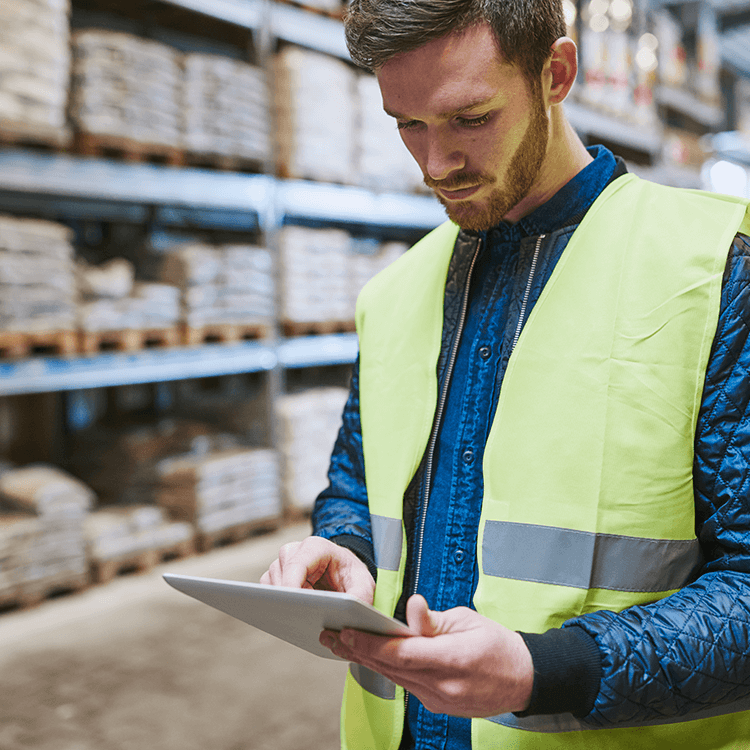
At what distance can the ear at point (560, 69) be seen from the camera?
4.24ft

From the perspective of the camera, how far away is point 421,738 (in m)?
1.29

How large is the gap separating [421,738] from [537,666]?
0.39m

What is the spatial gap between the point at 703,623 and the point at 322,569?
0.65m

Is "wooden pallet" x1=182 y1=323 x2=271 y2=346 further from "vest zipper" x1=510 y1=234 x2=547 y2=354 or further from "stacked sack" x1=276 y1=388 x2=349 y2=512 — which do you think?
"vest zipper" x1=510 y1=234 x2=547 y2=354

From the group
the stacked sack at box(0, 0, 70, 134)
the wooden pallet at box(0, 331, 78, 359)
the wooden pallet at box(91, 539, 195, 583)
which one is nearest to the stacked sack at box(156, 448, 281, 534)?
the wooden pallet at box(91, 539, 195, 583)

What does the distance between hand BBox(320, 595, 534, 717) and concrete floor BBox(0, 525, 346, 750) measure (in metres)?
2.00

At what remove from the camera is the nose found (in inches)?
51.9

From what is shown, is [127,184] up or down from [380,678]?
up

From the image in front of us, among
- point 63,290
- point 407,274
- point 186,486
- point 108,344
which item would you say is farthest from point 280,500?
point 407,274

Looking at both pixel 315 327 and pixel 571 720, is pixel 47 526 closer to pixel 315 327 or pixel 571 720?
pixel 315 327

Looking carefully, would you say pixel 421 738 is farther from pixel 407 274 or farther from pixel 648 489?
pixel 407 274

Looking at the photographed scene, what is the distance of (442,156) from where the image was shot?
4.36ft

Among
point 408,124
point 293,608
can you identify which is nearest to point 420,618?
point 293,608

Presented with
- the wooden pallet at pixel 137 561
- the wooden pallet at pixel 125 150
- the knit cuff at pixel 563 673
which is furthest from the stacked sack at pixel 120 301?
the knit cuff at pixel 563 673
